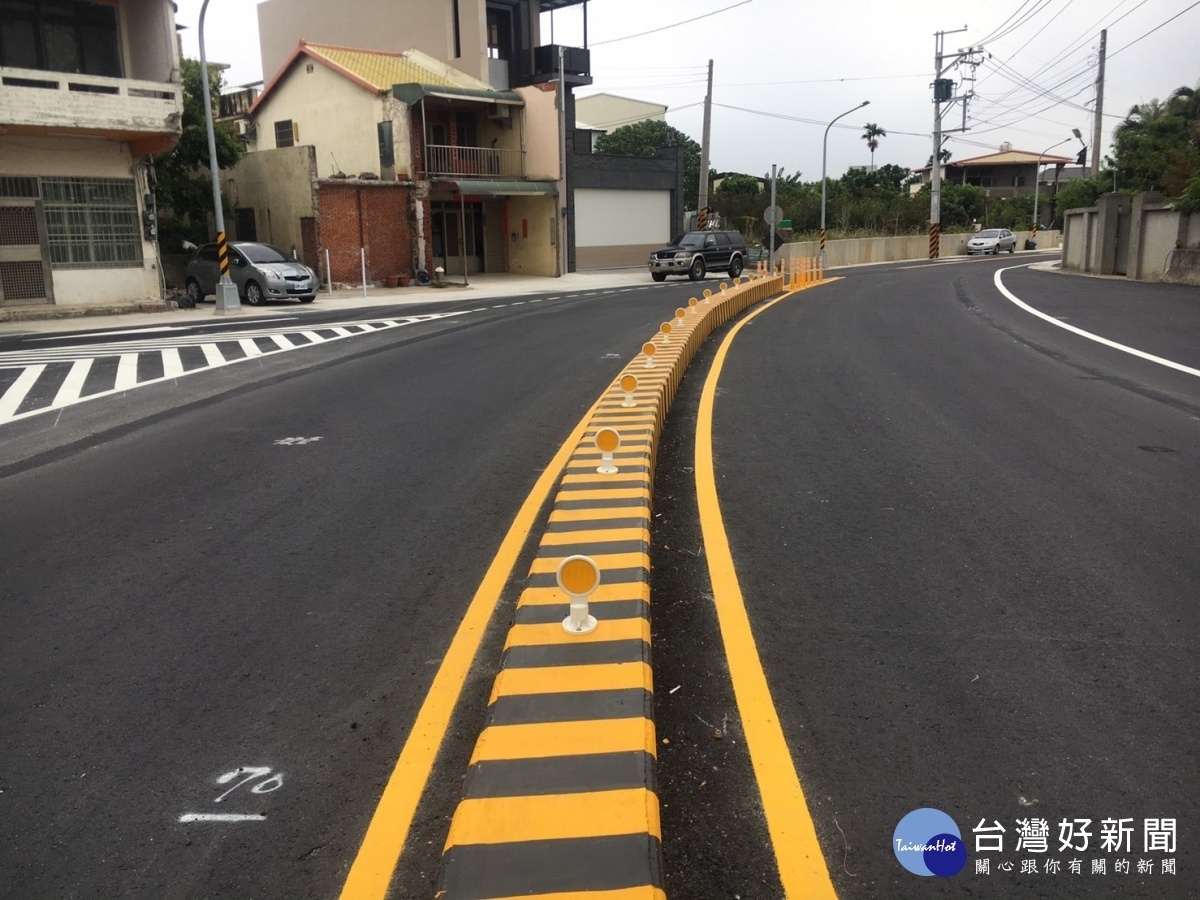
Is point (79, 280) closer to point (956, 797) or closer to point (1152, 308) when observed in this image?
point (1152, 308)

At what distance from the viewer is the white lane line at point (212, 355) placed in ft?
50.2

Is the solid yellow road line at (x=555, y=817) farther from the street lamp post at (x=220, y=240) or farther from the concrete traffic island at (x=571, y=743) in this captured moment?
the street lamp post at (x=220, y=240)

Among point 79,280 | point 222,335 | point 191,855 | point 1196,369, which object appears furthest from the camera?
point 79,280

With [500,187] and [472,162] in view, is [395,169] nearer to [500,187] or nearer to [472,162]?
[500,187]

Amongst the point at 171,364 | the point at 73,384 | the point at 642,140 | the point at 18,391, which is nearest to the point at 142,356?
the point at 171,364

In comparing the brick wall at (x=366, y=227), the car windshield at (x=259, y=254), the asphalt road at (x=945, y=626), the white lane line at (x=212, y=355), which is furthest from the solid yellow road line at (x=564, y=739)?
the brick wall at (x=366, y=227)

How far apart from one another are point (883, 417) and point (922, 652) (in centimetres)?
545

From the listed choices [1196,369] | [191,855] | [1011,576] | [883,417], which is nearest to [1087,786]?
[1011,576]

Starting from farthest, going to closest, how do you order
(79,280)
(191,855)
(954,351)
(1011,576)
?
1. (79,280)
2. (954,351)
3. (1011,576)
4. (191,855)

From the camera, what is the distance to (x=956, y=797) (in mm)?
3537

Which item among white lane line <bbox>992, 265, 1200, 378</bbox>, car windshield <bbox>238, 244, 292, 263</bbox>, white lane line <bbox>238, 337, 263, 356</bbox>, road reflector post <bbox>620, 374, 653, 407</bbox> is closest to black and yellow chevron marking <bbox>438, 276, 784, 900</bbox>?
road reflector post <bbox>620, 374, 653, 407</bbox>

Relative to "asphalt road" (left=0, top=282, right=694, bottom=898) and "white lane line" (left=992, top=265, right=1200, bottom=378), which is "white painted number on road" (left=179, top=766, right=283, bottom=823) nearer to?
"asphalt road" (left=0, top=282, right=694, bottom=898)

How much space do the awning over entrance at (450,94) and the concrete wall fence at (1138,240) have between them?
69.3 feet

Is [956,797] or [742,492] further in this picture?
[742,492]
